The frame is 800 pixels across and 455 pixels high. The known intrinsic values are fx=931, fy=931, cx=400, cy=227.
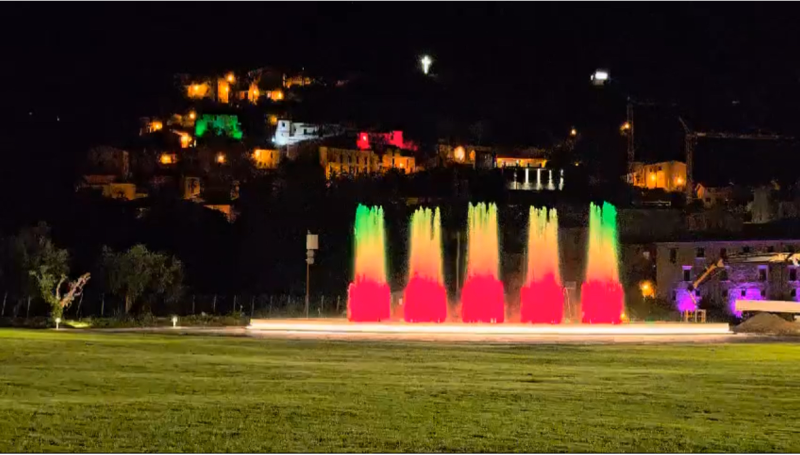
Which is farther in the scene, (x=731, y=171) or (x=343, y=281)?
(x=731, y=171)

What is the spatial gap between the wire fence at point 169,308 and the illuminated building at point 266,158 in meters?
77.1

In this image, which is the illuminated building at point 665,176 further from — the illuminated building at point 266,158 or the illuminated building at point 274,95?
the illuminated building at point 274,95

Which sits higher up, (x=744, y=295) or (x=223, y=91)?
(x=223, y=91)

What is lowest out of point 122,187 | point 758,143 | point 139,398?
point 139,398

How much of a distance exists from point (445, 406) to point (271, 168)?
4688 inches

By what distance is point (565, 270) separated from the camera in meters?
68.9

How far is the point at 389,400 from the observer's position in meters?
14.6

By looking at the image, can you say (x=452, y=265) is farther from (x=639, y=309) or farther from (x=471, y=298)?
(x=471, y=298)

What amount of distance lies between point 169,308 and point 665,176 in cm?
8190

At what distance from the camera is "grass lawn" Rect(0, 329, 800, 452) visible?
1132cm

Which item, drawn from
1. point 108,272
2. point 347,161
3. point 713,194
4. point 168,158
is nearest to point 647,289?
point 108,272

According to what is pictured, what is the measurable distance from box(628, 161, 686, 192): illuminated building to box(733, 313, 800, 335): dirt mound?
8182cm

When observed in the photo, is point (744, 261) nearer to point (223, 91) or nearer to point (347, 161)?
point (347, 161)

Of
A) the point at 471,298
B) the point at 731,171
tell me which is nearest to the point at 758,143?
the point at 731,171
